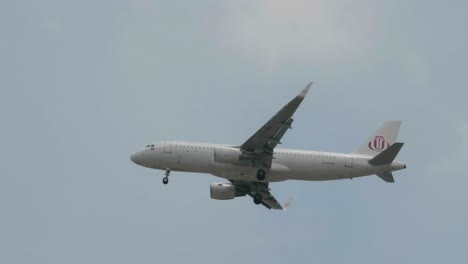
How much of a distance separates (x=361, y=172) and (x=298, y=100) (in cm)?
1081

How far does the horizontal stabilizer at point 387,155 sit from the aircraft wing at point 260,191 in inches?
470

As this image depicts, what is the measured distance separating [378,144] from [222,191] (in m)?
14.8

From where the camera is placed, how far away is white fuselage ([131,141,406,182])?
267ft

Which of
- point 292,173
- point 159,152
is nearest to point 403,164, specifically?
point 292,173

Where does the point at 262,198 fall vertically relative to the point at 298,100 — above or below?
below

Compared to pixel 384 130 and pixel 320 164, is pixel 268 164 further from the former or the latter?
pixel 384 130

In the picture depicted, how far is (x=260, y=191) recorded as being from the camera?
89.1 m

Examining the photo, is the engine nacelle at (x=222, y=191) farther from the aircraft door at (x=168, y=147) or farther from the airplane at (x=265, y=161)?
the aircraft door at (x=168, y=147)

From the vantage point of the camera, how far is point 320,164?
81.5 metres

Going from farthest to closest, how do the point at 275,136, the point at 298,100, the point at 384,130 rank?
the point at 384,130
the point at 275,136
the point at 298,100

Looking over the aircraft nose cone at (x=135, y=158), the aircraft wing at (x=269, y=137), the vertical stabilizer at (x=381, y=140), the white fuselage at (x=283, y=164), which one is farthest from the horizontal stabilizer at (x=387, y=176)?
the aircraft nose cone at (x=135, y=158)

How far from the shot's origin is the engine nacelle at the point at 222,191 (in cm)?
8744

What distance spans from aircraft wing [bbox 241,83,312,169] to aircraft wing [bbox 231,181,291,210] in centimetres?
684

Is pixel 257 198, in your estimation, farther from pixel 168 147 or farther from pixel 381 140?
pixel 381 140
